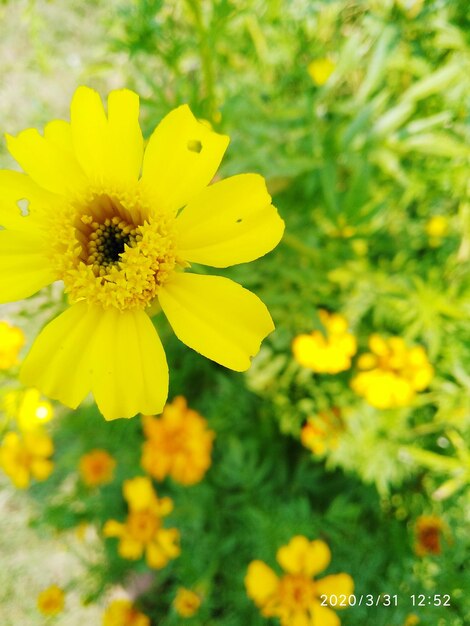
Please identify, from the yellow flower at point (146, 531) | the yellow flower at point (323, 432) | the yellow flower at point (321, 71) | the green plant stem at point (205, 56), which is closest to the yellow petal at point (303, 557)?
the yellow flower at point (323, 432)

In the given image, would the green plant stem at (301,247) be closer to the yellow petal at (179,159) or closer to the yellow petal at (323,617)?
the yellow petal at (179,159)

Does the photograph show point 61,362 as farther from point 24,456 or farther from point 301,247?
point 24,456

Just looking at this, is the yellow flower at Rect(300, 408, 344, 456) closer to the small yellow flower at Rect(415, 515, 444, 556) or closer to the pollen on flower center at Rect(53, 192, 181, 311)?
the small yellow flower at Rect(415, 515, 444, 556)

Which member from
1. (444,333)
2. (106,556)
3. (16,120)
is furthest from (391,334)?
(16,120)

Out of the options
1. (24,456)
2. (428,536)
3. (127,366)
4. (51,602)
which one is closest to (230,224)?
(127,366)

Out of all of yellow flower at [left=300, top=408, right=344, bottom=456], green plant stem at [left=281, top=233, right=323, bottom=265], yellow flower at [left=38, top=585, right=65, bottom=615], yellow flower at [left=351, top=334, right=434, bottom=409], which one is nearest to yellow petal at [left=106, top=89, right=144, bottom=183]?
green plant stem at [left=281, top=233, right=323, bottom=265]

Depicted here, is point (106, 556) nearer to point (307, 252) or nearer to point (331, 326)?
point (331, 326)
